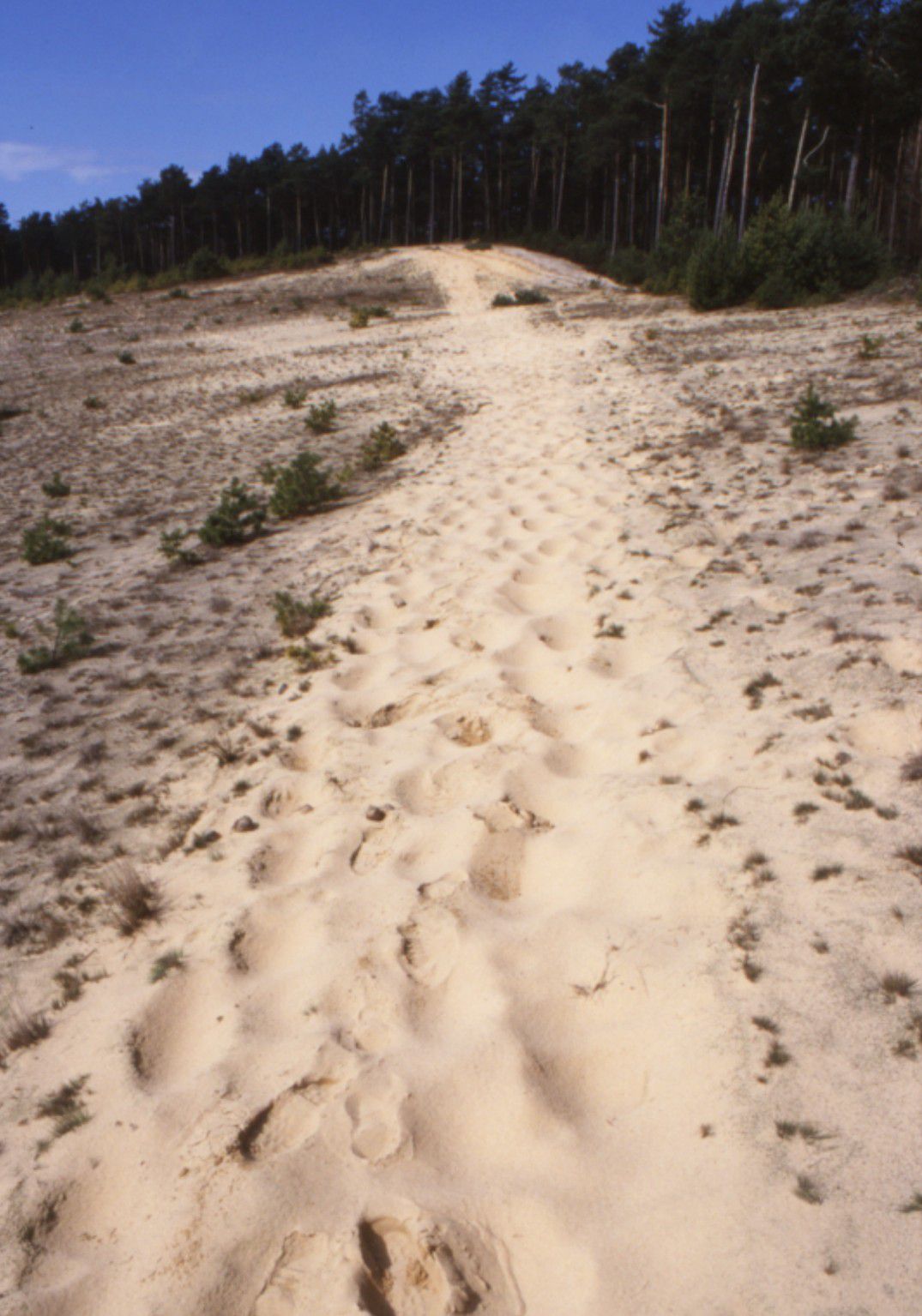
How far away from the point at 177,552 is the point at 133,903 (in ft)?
15.0

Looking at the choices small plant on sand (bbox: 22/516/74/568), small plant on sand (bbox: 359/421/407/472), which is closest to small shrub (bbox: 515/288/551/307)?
small plant on sand (bbox: 359/421/407/472)

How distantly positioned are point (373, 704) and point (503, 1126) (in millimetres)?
2424

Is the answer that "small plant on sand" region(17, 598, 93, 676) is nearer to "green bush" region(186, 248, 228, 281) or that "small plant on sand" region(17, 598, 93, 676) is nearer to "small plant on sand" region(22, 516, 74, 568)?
"small plant on sand" region(22, 516, 74, 568)

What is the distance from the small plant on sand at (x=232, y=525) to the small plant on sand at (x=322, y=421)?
3.79 meters

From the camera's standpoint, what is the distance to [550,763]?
11.5ft

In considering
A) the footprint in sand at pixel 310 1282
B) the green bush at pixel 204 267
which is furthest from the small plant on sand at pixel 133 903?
the green bush at pixel 204 267

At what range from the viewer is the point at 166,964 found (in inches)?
109

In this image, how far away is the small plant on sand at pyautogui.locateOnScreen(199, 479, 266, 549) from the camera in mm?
7410

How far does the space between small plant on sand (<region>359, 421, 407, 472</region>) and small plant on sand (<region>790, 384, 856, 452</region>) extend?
4.41 meters

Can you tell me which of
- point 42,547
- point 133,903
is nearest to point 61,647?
point 42,547

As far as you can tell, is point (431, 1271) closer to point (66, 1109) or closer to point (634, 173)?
point (66, 1109)

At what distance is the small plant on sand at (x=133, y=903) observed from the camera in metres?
3.01

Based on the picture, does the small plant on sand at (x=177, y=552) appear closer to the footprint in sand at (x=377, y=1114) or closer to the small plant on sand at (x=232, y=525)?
the small plant on sand at (x=232, y=525)

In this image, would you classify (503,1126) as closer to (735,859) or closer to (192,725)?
(735,859)
